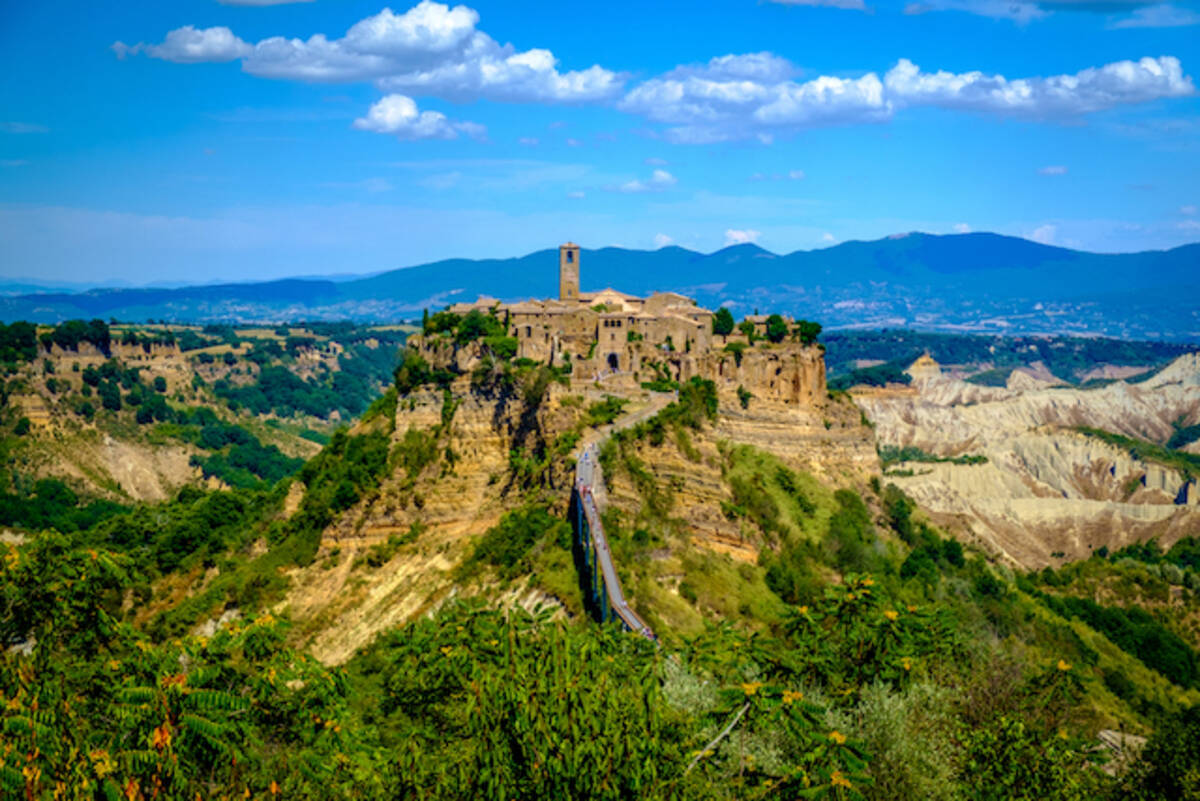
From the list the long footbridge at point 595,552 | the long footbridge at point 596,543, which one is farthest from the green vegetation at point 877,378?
the long footbridge at point 595,552

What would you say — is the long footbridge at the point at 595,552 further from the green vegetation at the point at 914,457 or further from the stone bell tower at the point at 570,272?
the green vegetation at the point at 914,457

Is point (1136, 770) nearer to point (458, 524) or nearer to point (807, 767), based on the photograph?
point (807, 767)

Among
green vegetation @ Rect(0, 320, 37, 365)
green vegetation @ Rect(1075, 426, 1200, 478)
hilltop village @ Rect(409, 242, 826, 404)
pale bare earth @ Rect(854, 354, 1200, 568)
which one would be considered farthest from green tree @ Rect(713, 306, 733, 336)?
green vegetation @ Rect(0, 320, 37, 365)

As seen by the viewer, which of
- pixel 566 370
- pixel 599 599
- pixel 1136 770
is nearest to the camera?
pixel 1136 770

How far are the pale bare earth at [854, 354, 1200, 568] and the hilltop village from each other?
26246mm

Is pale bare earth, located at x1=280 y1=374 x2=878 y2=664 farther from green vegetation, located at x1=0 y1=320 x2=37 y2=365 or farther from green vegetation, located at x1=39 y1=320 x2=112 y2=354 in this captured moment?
green vegetation, located at x1=39 y1=320 x2=112 y2=354

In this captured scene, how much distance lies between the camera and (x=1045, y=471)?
396 ft

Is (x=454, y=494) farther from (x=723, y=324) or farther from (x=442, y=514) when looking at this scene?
(x=723, y=324)

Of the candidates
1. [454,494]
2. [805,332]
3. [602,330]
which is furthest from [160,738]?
[805,332]

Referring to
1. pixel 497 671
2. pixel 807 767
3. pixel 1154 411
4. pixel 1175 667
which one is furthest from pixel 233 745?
pixel 1154 411

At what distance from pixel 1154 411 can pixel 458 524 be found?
166395 mm

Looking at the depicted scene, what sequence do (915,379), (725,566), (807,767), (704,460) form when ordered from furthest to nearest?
(915,379)
(704,460)
(725,566)
(807,767)

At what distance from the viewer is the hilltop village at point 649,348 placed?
52.9m

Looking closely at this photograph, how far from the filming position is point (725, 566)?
128 feet
